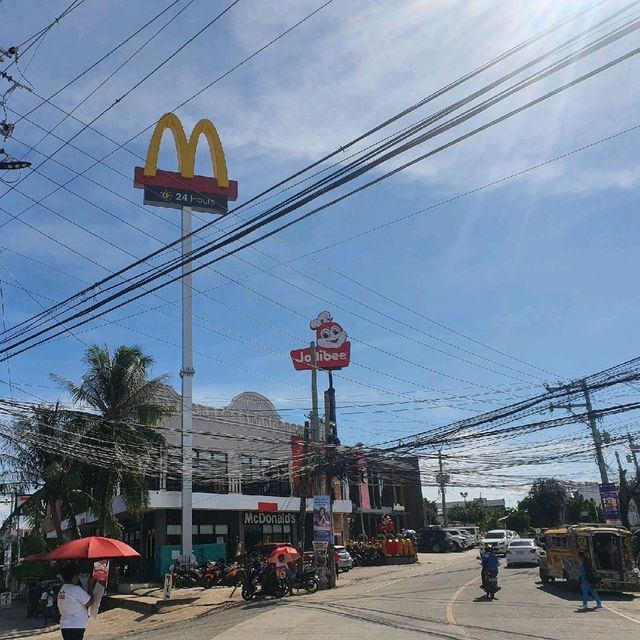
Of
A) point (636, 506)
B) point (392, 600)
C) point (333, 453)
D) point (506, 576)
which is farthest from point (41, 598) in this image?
point (636, 506)

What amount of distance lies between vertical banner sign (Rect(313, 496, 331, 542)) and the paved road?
1.93 meters

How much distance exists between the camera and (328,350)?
131 ft

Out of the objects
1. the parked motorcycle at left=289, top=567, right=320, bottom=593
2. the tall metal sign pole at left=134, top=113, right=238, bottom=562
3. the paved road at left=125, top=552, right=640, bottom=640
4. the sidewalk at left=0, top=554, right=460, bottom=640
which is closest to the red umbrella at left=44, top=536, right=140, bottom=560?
the paved road at left=125, top=552, right=640, bottom=640

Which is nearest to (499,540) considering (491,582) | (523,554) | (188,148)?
(523,554)

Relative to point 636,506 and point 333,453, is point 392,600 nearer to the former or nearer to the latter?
point 333,453

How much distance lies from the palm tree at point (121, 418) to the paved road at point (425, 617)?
27.4 ft

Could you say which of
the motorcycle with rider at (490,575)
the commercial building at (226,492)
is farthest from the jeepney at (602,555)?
the commercial building at (226,492)

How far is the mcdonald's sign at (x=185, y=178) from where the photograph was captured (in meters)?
34.4

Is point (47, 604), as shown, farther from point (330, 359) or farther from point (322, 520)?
point (330, 359)

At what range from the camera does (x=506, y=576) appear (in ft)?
83.2

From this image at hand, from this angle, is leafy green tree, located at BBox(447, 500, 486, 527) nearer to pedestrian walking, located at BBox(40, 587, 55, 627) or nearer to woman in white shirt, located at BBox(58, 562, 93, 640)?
pedestrian walking, located at BBox(40, 587, 55, 627)

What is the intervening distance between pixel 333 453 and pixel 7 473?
12.6 metres

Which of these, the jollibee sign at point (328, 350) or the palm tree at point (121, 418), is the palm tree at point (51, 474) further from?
the jollibee sign at point (328, 350)

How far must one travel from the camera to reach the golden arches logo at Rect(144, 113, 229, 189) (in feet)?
111
